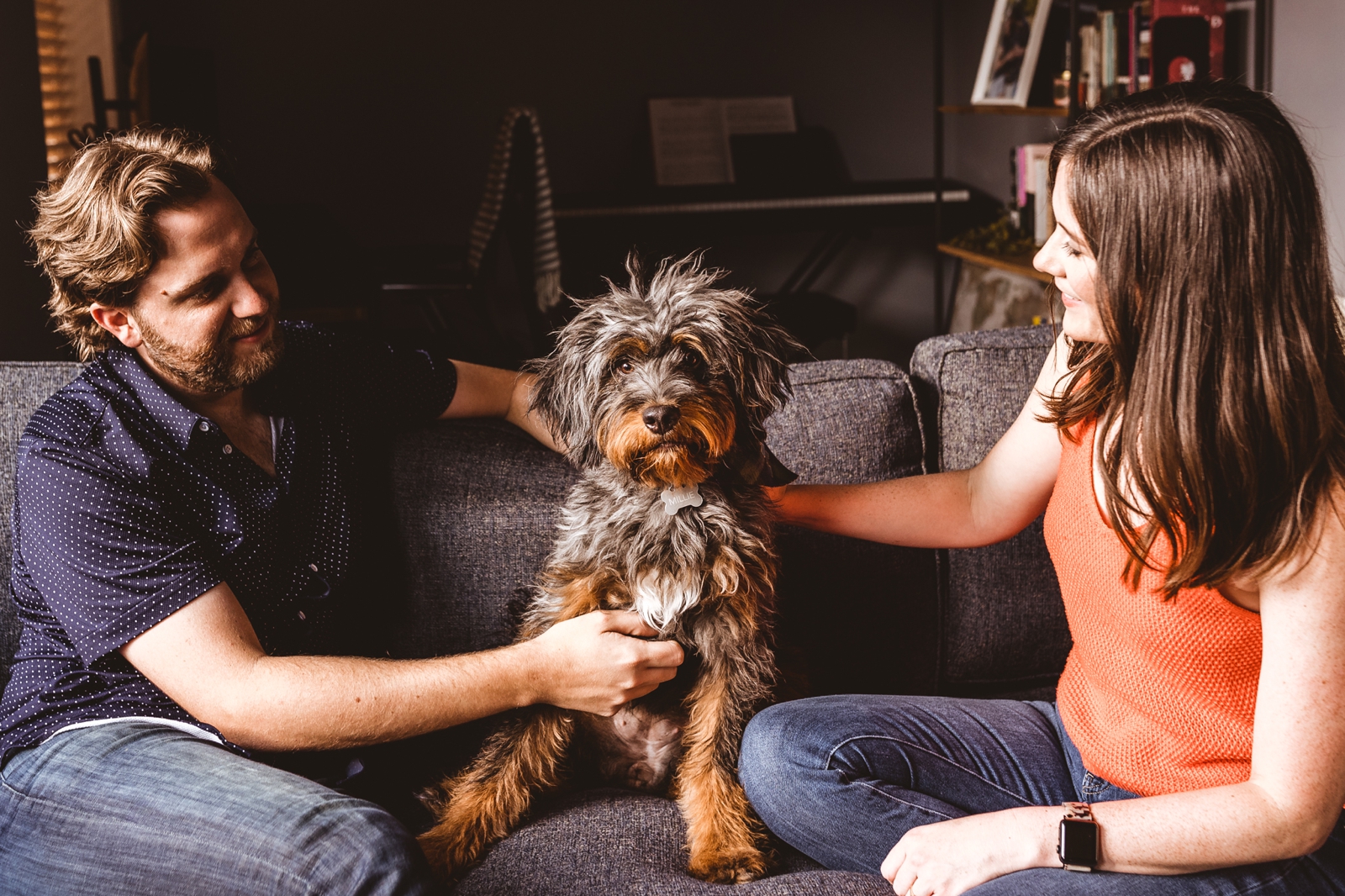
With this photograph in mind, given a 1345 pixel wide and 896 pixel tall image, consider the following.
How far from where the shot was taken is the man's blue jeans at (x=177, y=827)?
1.23m

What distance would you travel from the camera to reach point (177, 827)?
1287 mm

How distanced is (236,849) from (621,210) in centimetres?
446

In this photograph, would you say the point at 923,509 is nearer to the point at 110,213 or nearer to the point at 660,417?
the point at 660,417

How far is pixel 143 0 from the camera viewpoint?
18.8 feet

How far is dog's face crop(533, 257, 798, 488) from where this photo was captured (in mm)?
1542

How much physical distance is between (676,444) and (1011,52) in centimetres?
376

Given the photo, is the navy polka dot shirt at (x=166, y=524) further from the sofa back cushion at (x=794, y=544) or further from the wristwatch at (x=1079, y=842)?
the wristwatch at (x=1079, y=842)

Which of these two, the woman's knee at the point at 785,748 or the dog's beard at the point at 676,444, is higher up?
the dog's beard at the point at 676,444

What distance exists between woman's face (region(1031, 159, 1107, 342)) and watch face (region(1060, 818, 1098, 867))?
57 centimetres

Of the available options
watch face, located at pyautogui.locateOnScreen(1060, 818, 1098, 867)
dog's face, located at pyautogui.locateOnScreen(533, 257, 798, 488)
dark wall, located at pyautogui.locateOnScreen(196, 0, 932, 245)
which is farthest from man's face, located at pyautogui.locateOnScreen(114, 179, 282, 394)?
dark wall, located at pyautogui.locateOnScreen(196, 0, 932, 245)

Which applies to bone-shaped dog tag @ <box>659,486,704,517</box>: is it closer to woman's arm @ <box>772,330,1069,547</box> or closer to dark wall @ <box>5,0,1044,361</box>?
woman's arm @ <box>772,330,1069,547</box>

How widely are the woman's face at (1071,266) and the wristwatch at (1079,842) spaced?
1.87ft

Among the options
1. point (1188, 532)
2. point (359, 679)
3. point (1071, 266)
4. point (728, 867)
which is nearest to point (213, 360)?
point (359, 679)

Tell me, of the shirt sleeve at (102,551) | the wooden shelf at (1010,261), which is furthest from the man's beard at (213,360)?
the wooden shelf at (1010,261)
